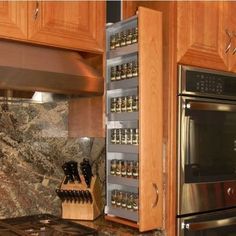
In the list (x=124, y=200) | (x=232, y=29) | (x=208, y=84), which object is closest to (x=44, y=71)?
(x=124, y=200)

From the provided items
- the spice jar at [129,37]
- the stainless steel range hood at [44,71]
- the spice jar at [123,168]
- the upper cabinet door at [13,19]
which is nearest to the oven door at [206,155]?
the spice jar at [123,168]

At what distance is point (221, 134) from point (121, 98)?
567 millimetres

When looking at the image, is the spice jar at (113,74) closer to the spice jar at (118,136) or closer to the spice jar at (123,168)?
the spice jar at (118,136)

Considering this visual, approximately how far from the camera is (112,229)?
1.67 metres

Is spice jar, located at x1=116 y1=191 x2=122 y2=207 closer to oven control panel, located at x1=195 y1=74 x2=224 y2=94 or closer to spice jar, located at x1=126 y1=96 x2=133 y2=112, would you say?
spice jar, located at x1=126 y1=96 x2=133 y2=112

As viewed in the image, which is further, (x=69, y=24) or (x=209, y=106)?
(x=209, y=106)

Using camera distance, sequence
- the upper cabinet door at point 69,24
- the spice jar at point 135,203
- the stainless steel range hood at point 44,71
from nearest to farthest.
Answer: the stainless steel range hood at point 44,71, the upper cabinet door at point 69,24, the spice jar at point 135,203

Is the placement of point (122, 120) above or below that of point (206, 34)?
below

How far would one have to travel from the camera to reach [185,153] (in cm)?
177

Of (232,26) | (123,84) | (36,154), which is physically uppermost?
(232,26)

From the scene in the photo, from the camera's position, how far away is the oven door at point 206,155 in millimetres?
1767

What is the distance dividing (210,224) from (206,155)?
0.35 metres

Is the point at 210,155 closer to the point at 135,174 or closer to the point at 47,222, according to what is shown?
the point at 135,174

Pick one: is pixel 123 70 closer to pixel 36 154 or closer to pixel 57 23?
pixel 57 23
